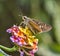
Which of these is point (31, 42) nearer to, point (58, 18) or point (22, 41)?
point (22, 41)

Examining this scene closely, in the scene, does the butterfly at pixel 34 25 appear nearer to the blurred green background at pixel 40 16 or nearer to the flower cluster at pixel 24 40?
the flower cluster at pixel 24 40

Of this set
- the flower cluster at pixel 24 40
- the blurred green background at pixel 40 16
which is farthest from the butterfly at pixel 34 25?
the blurred green background at pixel 40 16

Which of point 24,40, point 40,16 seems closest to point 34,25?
point 24,40

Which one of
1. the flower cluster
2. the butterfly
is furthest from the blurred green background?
the flower cluster

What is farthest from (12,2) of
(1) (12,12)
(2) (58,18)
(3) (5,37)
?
(2) (58,18)

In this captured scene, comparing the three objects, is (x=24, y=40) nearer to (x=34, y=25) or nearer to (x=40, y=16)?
(x=34, y=25)

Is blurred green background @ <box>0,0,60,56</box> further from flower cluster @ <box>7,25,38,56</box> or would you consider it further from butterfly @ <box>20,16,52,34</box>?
flower cluster @ <box>7,25,38,56</box>
